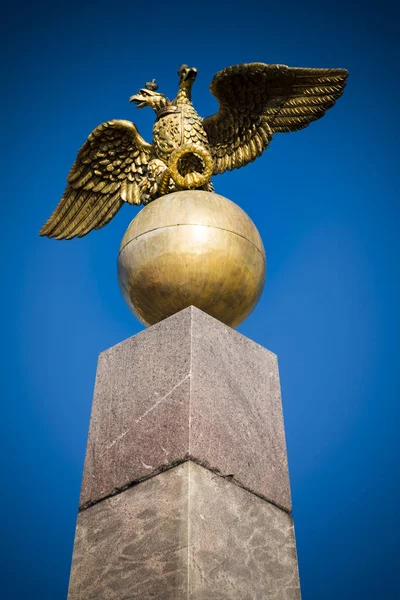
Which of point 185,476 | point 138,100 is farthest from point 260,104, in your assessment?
point 185,476

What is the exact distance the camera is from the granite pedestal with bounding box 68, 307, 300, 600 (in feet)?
11.0

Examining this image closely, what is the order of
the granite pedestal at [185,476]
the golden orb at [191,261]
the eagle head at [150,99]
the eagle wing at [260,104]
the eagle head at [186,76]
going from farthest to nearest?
the eagle head at [186,76]
the eagle head at [150,99]
the eagle wing at [260,104]
the golden orb at [191,261]
the granite pedestal at [185,476]

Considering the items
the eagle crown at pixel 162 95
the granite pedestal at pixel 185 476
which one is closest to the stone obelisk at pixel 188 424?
the granite pedestal at pixel 185 476

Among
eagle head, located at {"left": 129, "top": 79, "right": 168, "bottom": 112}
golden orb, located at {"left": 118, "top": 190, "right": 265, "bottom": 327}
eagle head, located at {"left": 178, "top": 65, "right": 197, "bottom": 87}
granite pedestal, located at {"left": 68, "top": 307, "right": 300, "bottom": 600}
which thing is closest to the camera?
granite pedestal, located at {"left": 68, "top": 307, "right": 300, "bottom": 600}

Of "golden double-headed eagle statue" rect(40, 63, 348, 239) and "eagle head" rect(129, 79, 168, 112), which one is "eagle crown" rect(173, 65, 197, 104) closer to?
"golden double-headed eagle statue" rect(40, 63, 348, 239)

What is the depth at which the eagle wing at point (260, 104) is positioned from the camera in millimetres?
5777

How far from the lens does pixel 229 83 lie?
5.88 metres

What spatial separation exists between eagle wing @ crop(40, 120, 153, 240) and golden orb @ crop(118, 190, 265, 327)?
1519 millimetres

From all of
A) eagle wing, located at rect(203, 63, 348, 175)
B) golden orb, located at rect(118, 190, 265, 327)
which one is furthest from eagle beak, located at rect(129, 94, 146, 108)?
golden orb, located at rect(118, 190, 265, 327)

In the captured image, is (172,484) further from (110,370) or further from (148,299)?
(148,299)

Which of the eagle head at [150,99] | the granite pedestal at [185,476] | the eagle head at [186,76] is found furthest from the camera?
the eagle head at [186,76]

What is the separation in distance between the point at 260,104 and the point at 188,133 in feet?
2.29

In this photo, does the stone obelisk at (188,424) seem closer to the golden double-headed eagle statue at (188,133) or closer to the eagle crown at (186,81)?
the golden double-headed eagle statue at (188,133)

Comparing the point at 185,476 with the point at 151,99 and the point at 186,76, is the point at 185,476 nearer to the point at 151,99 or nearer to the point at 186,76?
the point at 151,99
